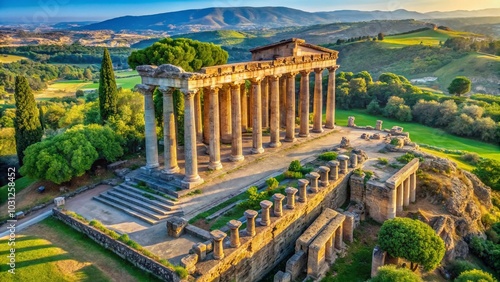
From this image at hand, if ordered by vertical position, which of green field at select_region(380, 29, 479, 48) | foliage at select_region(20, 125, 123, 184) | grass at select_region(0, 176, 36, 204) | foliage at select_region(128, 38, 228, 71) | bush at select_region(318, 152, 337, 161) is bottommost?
grass at select_region(0, 176, 36, 204)

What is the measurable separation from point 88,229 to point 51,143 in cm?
1095

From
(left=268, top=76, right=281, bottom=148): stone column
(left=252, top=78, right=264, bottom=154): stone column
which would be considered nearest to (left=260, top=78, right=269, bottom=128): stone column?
(left=268, top=76, right=281, bottom=148): stone column

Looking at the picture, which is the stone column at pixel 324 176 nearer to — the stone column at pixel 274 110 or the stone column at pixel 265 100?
the stone column at pixel 274 110

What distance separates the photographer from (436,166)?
3206 cm

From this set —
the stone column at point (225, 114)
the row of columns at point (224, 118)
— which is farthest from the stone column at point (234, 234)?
the stone column at point (225, 114)

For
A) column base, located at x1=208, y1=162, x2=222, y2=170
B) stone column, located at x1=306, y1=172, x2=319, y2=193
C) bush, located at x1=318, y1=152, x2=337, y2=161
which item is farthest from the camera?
bush, located at x1=318, y1=152, x2=337, y2=161

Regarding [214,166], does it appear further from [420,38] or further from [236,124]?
[420,38]

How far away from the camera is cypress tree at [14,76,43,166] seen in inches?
1501

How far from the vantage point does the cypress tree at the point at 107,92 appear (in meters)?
39.1

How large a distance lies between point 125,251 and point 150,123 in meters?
10.5

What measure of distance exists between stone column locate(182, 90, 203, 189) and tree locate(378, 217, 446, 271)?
12938 mm

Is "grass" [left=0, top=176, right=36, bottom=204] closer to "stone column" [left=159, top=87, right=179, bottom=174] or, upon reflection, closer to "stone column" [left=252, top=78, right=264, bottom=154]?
"stone column" [left=159, top=87, right=179, bottom=174]

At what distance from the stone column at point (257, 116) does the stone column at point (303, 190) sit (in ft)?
29.6

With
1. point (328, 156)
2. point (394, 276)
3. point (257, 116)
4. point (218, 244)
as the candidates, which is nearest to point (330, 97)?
point (328, 156)
